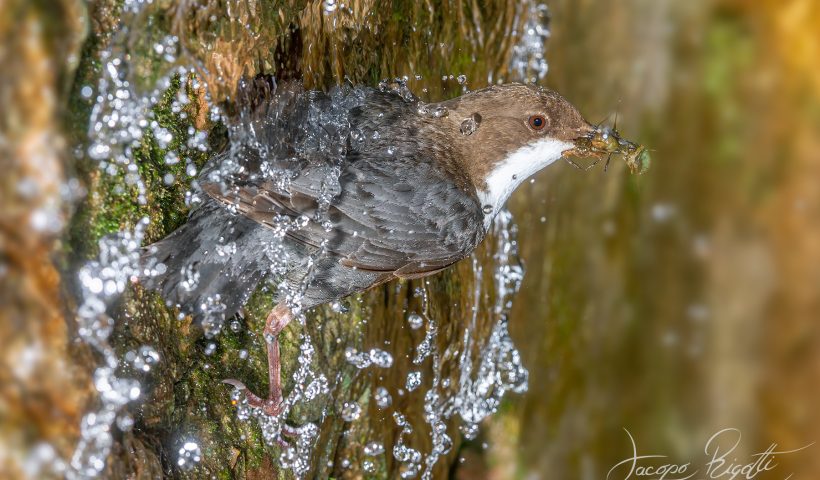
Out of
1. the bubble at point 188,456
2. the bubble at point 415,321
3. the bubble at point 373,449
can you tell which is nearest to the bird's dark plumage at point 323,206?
the bubble at point 188,456

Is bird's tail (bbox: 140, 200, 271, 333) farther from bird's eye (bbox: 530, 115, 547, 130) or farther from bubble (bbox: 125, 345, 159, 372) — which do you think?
bird's eye (bbox: 530, 115, 547, 130)

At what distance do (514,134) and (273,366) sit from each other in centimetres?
160

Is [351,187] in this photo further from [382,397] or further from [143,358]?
[382,397]

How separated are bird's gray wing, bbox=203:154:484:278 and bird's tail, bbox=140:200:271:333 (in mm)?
164

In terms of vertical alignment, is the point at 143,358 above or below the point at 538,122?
below

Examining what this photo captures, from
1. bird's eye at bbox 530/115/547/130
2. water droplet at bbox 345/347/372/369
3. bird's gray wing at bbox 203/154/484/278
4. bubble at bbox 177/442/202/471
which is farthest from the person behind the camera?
water droplet at bbox 345/347/372/369

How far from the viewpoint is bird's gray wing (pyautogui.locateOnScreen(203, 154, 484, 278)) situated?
3201 mm

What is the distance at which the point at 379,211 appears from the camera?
3404 millimetres

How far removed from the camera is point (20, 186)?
204 centimetres

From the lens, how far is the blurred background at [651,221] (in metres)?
4.67

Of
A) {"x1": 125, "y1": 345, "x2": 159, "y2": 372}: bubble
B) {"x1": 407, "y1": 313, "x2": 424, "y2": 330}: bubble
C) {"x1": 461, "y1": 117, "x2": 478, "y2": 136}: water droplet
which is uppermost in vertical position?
{"x1": 461, "y1": 117, "x2": 478, "y2": 136}: water droplet

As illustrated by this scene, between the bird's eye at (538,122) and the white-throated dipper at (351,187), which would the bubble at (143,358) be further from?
the bird's eye at (538,122)

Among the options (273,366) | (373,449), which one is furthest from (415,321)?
(273,366)
